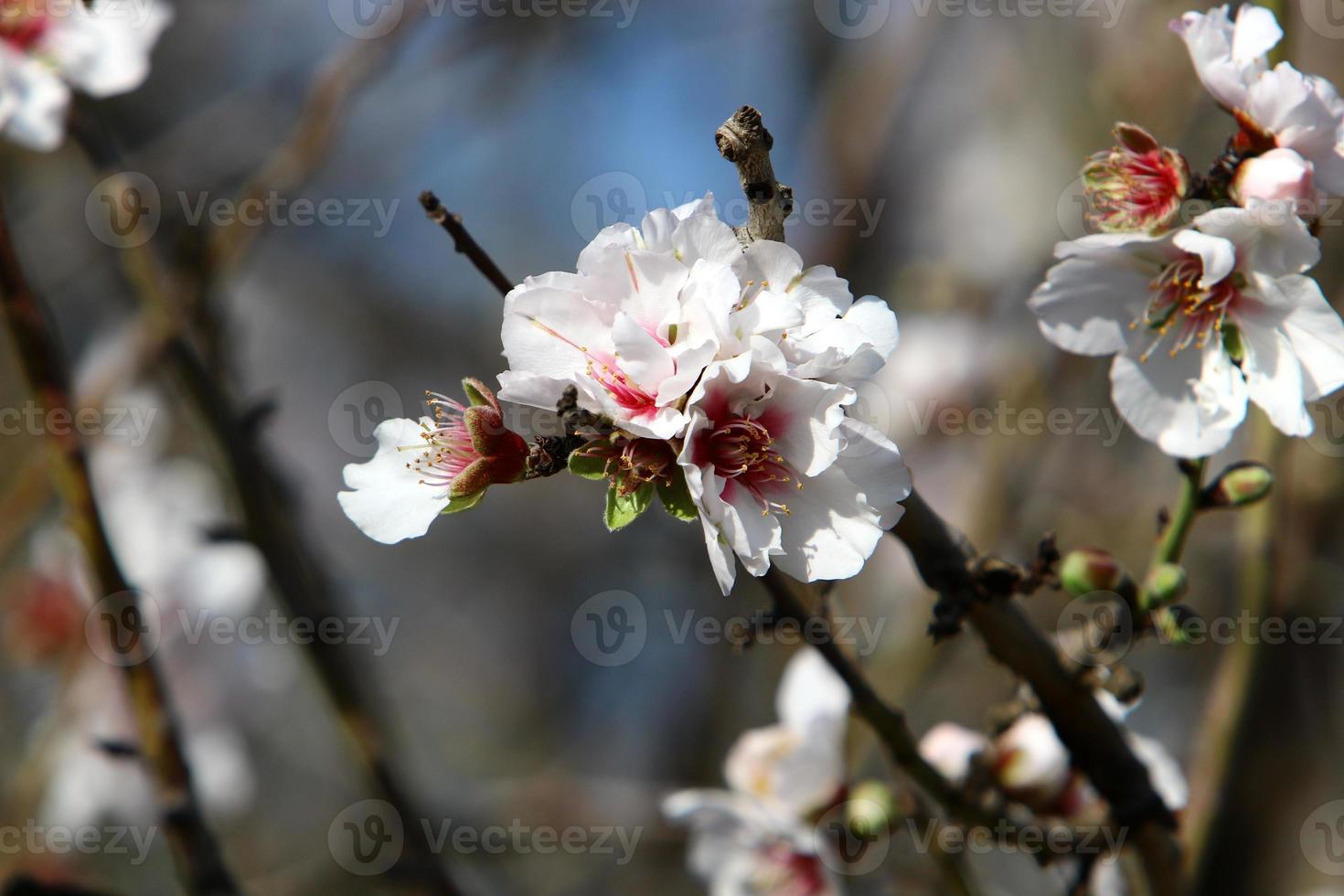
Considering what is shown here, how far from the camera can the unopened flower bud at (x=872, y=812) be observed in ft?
4.91

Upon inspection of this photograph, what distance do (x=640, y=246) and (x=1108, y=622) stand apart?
70 centimetres

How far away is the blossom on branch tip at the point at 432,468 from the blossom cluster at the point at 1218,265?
2.15ft

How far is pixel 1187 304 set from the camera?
4.34ft

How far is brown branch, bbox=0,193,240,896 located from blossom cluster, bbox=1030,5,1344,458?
133 cm

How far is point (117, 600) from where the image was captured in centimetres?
159

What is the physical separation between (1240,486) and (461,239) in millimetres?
960
